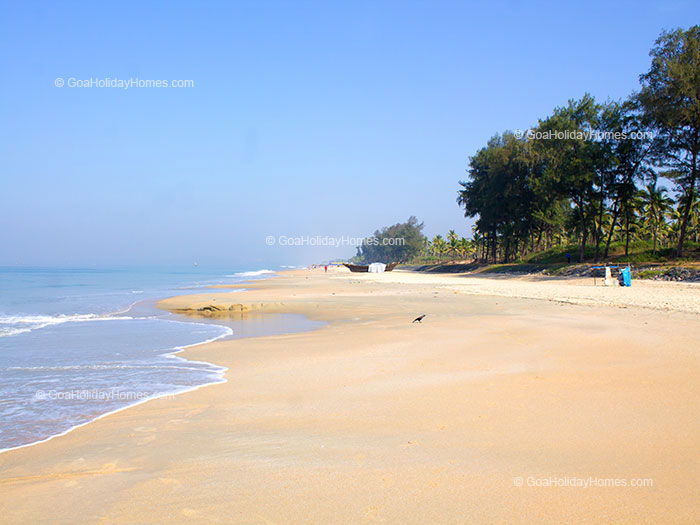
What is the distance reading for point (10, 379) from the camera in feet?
25.2

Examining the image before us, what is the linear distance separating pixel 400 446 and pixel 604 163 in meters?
41.6

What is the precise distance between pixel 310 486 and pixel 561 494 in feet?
5.83

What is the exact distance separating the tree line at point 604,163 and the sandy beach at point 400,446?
3191 cm

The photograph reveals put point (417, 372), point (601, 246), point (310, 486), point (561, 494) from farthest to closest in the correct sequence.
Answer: point (601, 246) < point (417, 372) < point (310, 486) < point (561, 494)

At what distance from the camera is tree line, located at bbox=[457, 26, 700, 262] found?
3269 cm

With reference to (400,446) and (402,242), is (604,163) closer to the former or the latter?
(400,446)

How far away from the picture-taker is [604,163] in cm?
3894

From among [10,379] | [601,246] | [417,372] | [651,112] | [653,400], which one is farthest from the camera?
[601,246]

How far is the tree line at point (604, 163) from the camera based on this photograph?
32.7 meters

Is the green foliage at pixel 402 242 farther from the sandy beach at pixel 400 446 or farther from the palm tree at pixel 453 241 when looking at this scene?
the sandy beach at pixel 400 446

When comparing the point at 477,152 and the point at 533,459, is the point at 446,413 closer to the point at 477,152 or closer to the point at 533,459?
the point at 533,459

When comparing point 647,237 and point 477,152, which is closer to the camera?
point 647,237

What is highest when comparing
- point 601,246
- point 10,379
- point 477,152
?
point 477,152

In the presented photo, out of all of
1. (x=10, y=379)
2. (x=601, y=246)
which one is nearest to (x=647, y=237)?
(x=601, y=246)
